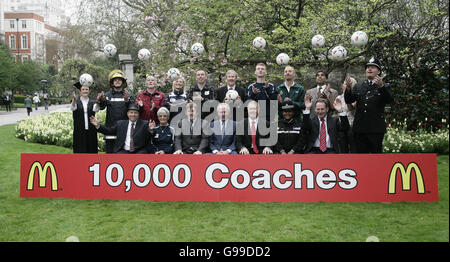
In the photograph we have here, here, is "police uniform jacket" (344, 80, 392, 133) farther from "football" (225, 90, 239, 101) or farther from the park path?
the park path

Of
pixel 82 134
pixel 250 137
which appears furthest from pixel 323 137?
pixel 82 134

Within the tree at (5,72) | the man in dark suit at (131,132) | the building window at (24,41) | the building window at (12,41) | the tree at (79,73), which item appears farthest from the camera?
the building window at (24,41)

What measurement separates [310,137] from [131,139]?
10.8 ft

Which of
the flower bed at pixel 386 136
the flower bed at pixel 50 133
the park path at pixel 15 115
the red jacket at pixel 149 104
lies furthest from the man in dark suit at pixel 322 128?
the park path at pixel 15 115

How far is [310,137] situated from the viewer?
21.9ft

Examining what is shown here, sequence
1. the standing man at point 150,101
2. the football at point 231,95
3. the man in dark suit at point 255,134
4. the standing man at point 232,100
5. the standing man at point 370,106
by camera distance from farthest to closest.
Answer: the standing man at point 150,101, the standing man at point 232,100, the football at point 231,95, the man in dark suit at point 255,134, the standing man at point 370,106

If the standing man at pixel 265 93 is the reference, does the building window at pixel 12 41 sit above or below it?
above

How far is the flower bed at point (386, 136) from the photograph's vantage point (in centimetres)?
962

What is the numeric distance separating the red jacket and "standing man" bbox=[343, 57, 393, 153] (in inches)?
148

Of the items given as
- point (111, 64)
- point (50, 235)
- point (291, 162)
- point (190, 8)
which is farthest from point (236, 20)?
point (111, 64)

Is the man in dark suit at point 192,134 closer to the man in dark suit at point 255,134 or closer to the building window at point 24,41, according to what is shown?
the man in dark suit at point 255,134

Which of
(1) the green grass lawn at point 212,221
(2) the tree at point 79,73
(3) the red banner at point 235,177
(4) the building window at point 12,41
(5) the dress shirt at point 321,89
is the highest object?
(4) the building window at point 12,41

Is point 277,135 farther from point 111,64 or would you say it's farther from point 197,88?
point 111,64

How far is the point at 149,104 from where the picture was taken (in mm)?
7871
